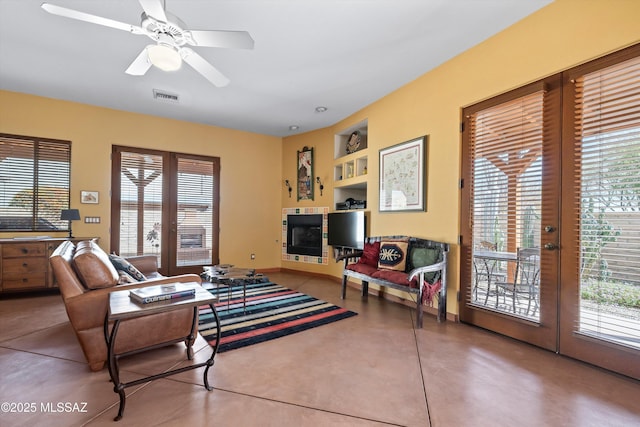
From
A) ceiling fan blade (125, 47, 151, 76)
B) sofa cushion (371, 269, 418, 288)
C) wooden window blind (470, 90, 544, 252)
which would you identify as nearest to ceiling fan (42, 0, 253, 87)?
ceiling fan blade (125, 47, 151, 76)

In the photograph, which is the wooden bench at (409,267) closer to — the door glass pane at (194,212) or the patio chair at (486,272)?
the patio chair at (486,272)

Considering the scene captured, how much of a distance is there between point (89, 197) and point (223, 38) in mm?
3990

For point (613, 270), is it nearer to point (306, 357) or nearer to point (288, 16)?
point (306, 357)

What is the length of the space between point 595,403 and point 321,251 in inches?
166

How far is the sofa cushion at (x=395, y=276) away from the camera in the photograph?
312 cm

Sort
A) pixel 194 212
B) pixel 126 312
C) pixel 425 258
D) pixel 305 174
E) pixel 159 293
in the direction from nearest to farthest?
pixel 126 312
pixel 159 293
pixel 425 258
pixel 194 212
pixel 305 174

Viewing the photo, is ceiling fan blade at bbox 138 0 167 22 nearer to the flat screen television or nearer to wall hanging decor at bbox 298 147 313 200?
the flat screen television

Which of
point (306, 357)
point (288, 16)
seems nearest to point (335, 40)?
point (288, 16)

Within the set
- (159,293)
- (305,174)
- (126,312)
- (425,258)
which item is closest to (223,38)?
(159,293)

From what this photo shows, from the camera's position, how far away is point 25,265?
391 cm

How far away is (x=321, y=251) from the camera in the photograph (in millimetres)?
5613

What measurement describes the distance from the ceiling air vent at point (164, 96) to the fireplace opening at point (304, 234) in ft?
9.82

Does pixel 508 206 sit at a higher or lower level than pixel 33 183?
lower

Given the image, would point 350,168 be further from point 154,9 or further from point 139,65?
point 154,9
